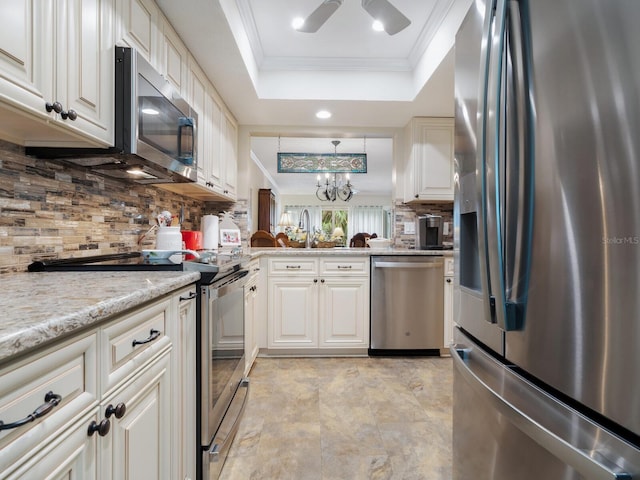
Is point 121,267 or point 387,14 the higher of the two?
point 387,14

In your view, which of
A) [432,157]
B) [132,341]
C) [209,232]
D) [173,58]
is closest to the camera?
[132,341]

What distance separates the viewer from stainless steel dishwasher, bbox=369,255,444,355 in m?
2.95

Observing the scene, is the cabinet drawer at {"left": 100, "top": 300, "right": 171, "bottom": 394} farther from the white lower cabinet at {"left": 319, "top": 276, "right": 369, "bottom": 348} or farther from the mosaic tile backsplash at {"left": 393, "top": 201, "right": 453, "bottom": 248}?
the mosaic tile backsplash at {"left": 393, "top": 201, "right": 453, "bottom": 248}

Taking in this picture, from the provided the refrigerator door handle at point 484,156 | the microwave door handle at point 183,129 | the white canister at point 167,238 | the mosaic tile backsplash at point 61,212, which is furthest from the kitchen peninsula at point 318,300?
the refrigerator door handle at point 484,156

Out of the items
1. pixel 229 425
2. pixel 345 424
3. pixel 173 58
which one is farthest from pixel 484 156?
pixel 173 58

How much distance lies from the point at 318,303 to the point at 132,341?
218 centimetres

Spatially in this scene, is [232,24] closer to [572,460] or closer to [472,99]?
[472,99]

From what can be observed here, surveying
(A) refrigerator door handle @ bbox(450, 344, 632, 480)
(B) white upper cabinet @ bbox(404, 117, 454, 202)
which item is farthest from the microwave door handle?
(B) white upper cabinet @ bbox(404, 117, 454, 202)

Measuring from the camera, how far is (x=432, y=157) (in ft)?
10.8

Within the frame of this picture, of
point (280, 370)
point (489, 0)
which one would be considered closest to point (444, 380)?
point (280, 370)

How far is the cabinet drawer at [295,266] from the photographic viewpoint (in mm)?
2953

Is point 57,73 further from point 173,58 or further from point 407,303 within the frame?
point 407,303

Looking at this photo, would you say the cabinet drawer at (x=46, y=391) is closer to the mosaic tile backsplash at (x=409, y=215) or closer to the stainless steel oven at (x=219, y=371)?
the stainless steel oven at (x=219, y=371)

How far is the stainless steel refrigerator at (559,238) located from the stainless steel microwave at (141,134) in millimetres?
1240
